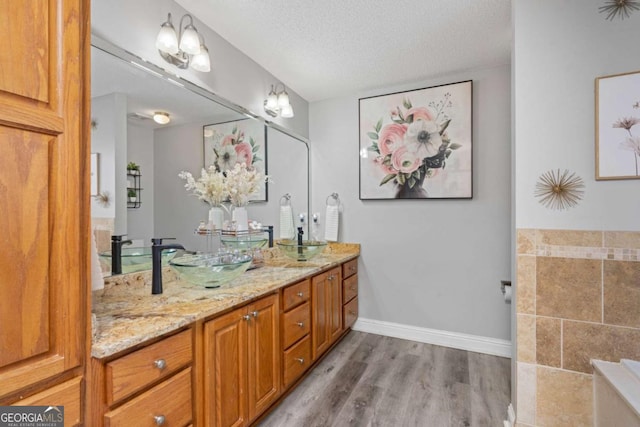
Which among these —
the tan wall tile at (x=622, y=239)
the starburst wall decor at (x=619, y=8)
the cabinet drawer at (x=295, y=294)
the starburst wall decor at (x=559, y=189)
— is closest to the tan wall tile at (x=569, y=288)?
the tan wall tile at (x=622, y=239)

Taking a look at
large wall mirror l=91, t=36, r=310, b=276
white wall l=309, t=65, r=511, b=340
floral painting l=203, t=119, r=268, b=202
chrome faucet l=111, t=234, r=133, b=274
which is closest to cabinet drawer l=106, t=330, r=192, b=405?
chrome faucet l=111, t=234, r=133, b=274

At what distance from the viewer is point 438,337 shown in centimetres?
275

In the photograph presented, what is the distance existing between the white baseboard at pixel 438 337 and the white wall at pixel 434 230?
5cm

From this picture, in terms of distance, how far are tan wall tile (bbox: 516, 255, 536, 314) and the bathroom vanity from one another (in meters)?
1.27

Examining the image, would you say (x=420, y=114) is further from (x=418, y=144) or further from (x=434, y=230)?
(x=434, y=230)

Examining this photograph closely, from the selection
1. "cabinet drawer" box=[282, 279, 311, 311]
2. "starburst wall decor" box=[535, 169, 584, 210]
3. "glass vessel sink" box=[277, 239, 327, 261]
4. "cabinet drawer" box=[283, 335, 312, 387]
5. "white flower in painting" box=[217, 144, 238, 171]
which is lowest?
"cabinet drawer" box=[283, 335, 312, 387]

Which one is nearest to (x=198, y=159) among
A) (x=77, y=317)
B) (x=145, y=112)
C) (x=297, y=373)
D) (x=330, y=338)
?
(x=145, y=112)

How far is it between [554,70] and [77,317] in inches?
88.5

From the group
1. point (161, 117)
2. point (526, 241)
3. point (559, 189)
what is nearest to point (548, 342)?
point (526, 241)

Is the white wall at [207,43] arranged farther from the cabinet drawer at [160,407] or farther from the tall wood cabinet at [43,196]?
the cabinet drawer at [160,407]

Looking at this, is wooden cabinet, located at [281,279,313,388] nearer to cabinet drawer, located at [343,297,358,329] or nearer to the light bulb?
cabinet drawer, located at [343,297,358,329]

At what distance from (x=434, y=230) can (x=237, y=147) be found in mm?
1909

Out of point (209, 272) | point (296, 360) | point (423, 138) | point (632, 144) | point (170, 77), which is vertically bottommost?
point (296, 360)

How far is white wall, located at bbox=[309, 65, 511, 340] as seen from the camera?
8.30ft
